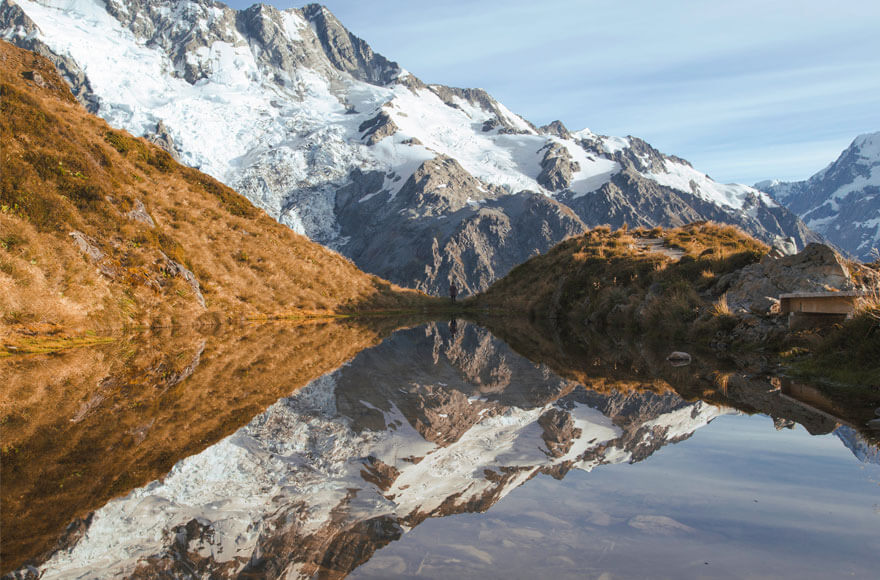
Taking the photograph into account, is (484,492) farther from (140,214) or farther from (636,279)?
(636,279)

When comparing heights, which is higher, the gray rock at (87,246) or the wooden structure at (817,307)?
the gray rock at (87,246)

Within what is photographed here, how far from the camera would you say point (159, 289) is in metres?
17.1

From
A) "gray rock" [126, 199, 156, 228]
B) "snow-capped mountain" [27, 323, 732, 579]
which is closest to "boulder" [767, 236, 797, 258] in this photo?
"snow-capped mountain" [27, 323, 732, 579]

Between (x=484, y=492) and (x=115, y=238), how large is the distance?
16220mm

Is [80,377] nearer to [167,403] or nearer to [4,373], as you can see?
[4,373]

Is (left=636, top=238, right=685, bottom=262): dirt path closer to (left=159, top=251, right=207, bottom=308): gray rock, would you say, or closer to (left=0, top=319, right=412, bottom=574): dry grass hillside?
(left=0, top=319, right=412, bottom=574): dry grass hillside

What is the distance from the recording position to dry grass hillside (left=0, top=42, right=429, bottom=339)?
42.2 feet

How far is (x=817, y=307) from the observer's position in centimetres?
1029

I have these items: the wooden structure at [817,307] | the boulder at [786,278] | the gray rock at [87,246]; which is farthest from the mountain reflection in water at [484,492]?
the gray rock at [87,246]

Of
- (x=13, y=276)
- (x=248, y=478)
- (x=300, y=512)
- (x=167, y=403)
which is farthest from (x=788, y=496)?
(x=13, y=276)

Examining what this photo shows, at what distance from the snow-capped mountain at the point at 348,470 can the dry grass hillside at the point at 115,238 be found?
8.14 m

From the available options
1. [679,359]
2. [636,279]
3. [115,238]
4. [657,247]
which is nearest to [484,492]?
[679,359]

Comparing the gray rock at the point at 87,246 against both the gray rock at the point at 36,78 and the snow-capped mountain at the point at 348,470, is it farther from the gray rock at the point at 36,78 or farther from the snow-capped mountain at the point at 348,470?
the gray rock at the point at 36,78

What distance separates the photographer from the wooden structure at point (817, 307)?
9289 millimetres
